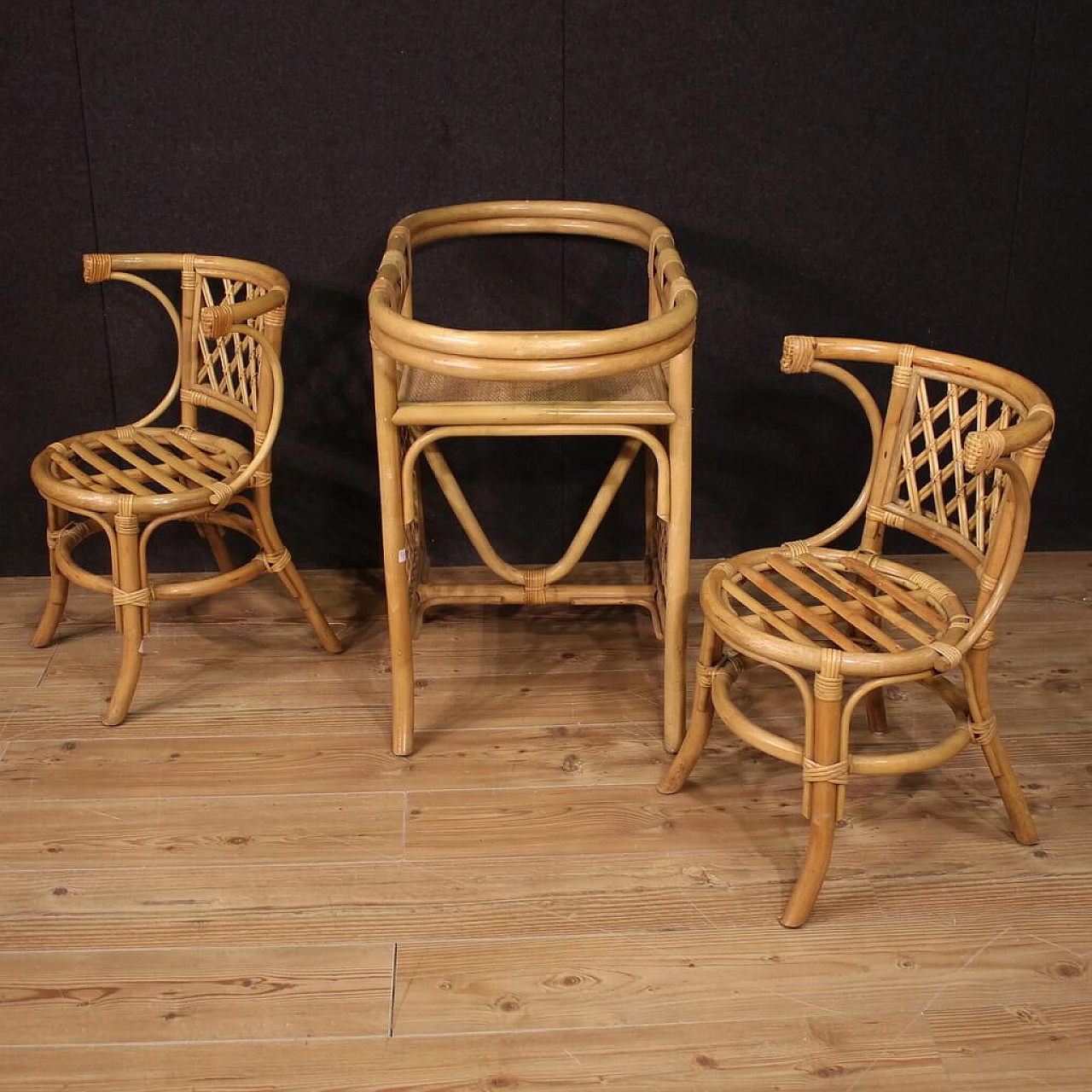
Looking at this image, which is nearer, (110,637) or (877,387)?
(110,637)

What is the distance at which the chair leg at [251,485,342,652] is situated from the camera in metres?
2.54

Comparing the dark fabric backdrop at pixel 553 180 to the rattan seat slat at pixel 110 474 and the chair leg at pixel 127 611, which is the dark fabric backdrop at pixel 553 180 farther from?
the chair leg at pixel 127 611

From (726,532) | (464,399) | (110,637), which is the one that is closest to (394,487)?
(464,399)

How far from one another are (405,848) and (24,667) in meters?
1.01

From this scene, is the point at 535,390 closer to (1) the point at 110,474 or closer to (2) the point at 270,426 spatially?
(2) the point at 270,426

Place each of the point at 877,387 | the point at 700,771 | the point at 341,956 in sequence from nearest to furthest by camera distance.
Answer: the point at 341,956 → the point at 700,771 → the point at 877,387

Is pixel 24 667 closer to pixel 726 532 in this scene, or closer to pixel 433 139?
pixel 433 139

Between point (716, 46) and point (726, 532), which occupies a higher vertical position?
point (716, 46)

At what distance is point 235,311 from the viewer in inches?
87.0

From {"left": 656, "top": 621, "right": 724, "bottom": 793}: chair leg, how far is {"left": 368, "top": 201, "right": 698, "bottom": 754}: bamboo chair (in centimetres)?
13

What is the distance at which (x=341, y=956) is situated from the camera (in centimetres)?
190

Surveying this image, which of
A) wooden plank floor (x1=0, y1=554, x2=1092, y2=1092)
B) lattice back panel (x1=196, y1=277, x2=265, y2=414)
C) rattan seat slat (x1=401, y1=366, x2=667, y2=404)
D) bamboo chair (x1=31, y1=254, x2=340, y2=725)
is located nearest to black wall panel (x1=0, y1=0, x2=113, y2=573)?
bamboo chair (x1=31, y1=254, x2=340, y2=725)

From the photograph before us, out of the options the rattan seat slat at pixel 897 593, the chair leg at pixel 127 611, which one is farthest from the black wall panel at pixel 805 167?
the chair leg at pixel 127 611

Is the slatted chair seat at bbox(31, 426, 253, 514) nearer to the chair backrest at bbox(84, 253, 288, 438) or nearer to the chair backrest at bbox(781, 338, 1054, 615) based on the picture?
A: the chair backrest at bbox(84, 253, 288, 438)
